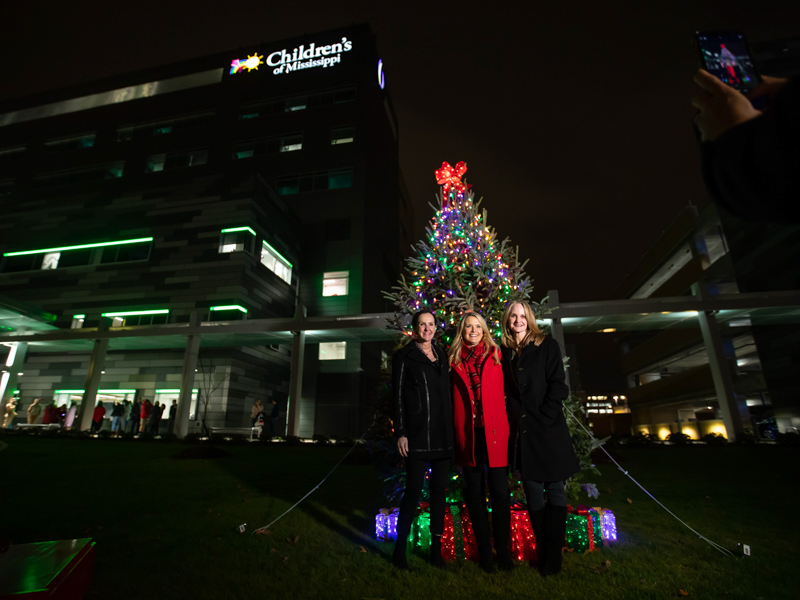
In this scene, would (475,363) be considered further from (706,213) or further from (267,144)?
(706,213)

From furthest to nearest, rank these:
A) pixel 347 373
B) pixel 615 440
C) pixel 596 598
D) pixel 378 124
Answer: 1. pixel 378 124
2. pixel 347 373
3. pixel 615 440
4. pixel 596 598

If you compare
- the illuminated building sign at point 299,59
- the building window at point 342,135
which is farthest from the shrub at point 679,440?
the illuminated building sign at point 299,59

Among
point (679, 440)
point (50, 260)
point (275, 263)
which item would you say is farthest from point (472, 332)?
point (50, 260)

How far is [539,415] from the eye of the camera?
335cm

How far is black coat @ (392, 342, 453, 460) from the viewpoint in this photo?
3.46 meters

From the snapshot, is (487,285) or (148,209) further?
(148,209)

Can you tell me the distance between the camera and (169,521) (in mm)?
4625

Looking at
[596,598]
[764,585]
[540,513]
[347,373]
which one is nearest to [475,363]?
[540,513]

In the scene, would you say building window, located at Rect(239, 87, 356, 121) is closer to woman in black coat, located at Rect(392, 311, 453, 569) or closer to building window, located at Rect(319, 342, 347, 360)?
building window, located at Rect(319, 342, 347, 360)

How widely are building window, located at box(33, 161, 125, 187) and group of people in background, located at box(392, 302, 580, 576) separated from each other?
40.3 m

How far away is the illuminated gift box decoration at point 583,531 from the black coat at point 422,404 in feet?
4.59

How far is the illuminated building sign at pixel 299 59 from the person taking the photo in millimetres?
34344

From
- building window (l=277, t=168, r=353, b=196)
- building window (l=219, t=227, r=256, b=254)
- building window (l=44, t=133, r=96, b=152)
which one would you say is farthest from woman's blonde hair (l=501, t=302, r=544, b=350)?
building window (l=44, t=133, r=96, b=152)

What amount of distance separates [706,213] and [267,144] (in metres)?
39.5
